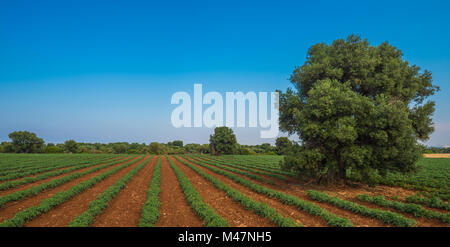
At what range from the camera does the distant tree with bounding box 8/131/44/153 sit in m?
85.9

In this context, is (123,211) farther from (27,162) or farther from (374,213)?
(27,162)

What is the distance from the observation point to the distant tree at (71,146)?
8950 centimetres

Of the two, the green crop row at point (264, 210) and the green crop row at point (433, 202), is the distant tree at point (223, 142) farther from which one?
the green crop row at point (433, 202)

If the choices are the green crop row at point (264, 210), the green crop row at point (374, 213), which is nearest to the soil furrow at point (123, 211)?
the green crop row at point (264, 210)

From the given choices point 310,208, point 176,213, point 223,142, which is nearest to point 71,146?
point 223,142

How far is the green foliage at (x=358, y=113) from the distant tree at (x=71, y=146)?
11449 cm

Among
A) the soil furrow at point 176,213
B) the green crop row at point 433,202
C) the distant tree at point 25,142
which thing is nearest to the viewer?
the soil furrow at point 176,213

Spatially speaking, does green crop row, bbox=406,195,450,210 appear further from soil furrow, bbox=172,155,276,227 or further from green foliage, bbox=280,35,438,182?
soil furrow, bbox=172,155,276,227

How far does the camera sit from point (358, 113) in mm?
11180

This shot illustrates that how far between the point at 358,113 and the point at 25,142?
444 ft

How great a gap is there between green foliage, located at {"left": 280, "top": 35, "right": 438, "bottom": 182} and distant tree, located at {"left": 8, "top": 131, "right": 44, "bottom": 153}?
417ft

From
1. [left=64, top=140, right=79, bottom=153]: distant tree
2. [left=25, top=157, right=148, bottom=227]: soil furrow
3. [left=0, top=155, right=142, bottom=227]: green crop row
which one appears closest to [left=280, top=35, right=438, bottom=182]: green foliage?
[left=25, top=157, right=148, bottom=227]: soil furrow
